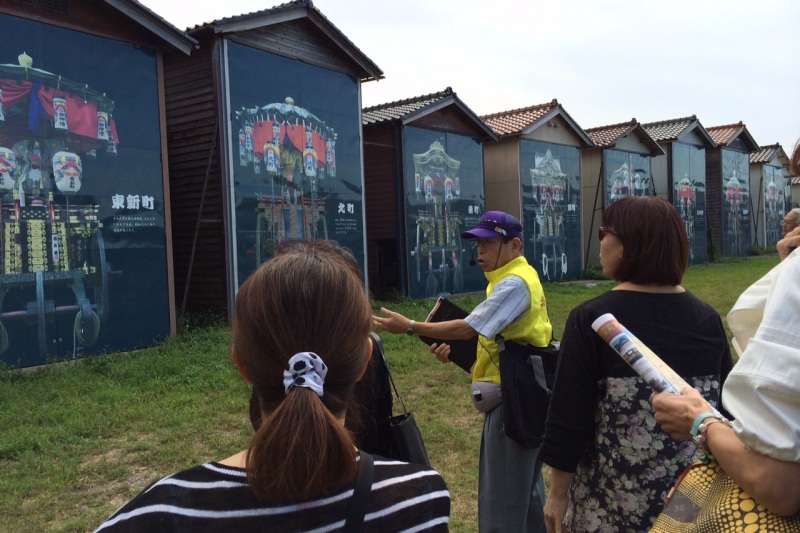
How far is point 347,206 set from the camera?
13.0 m

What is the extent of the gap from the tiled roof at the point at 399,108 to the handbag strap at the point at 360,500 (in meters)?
14.1

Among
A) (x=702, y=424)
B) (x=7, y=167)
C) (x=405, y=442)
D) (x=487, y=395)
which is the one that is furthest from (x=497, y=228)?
(x=7, y=167)

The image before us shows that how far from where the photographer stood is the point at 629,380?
205 cm

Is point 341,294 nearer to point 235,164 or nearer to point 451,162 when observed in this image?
point 235,164

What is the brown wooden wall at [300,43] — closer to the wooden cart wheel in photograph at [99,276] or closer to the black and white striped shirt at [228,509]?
the wooden cart wheel in photograph at [99,276]

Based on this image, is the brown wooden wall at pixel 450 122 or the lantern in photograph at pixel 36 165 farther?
the brown wooden wall at pixel 450 122

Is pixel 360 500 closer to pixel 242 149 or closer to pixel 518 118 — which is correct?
pixel 242 149

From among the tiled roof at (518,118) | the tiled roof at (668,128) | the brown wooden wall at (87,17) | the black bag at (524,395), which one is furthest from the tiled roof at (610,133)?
the black bag at (524,395)

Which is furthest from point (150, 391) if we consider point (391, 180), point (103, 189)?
point (391, 180)

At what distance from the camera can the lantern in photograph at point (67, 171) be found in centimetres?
852

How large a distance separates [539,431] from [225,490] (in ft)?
6.07

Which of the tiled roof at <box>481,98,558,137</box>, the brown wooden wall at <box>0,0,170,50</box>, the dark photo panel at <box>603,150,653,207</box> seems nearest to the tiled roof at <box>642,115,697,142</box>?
the dark photo panel at <box>603,150,653,207</box>

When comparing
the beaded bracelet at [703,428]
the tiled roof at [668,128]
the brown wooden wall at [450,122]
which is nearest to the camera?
the beaded bracelet at [703,428]

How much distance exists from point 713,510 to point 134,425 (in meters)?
5.62
